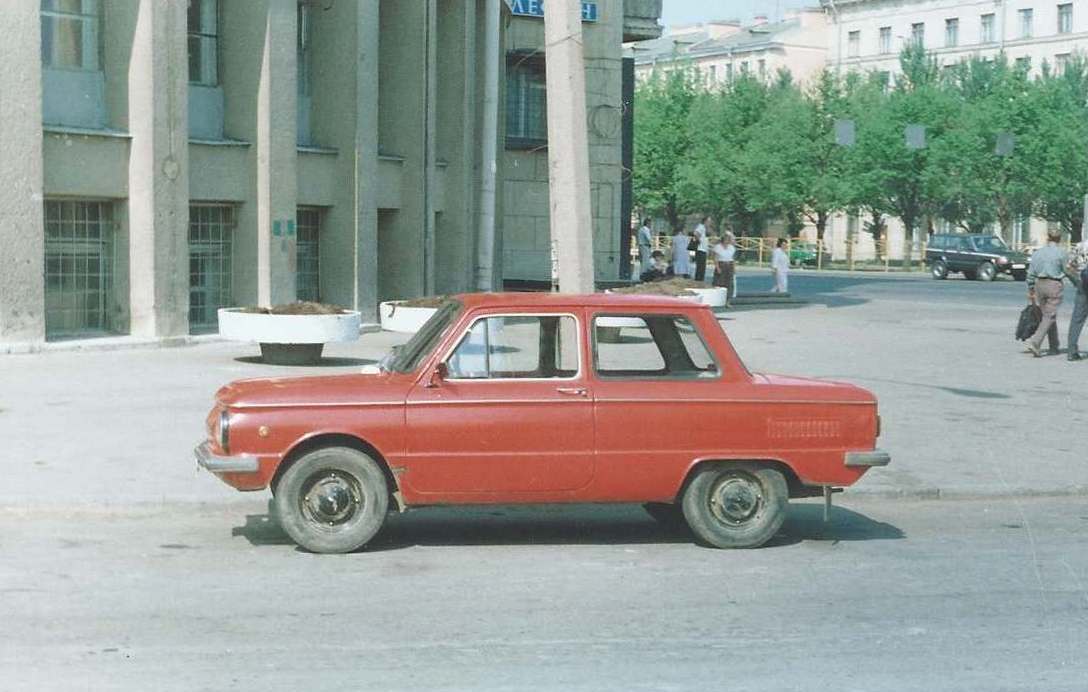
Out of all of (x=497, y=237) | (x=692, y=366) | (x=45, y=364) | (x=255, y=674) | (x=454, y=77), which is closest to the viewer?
(x=255, y=674)

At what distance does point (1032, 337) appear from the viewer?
2730cm

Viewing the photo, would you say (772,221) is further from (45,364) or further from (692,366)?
(692,366)

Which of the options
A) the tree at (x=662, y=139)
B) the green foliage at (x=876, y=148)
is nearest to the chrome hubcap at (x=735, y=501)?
the green foliage at (x=876, y=148)

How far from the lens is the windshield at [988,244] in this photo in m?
66.3

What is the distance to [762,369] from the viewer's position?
2253 centimetres

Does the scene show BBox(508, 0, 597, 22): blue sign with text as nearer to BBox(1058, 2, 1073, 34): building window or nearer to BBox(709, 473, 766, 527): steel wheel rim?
BBox(709, 473, 766, 527): steel wheel rim

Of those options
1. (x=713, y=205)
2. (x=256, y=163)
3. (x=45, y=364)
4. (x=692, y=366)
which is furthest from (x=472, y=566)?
(x=713, y=205)

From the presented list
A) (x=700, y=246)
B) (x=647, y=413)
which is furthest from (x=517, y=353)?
(x=700, y=246)

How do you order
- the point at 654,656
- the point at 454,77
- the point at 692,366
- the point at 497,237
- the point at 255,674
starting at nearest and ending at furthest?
the point at 255,674
the point at 654,656
the point at 692,366
the point at 454,77
the point at 497,237

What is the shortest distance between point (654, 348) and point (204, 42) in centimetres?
1804

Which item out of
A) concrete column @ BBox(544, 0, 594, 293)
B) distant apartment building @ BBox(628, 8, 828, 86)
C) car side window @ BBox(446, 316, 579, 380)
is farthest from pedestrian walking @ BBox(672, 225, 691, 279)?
distant apartment building @ BBox(628, 8, 828, 86)

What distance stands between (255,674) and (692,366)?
13.6 ft

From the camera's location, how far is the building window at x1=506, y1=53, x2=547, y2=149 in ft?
137

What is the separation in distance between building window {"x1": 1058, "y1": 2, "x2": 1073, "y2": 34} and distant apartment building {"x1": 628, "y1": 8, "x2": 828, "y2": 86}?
14539mm
